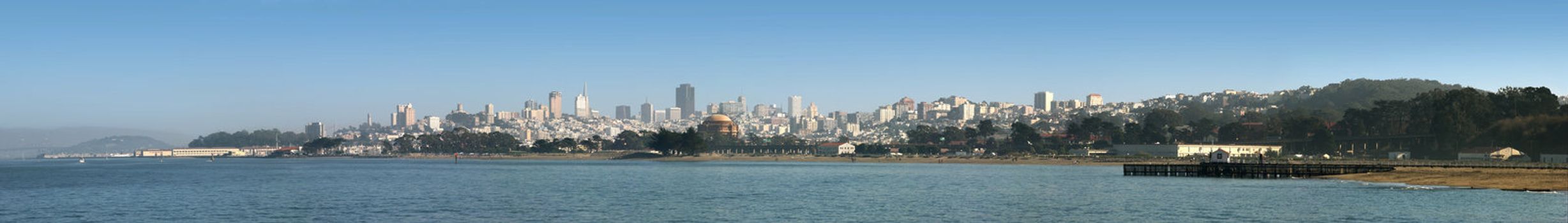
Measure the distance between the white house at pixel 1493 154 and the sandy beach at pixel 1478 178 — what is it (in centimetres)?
A: 4385

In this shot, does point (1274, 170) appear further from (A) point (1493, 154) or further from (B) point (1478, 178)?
(A) point (1493, 154)

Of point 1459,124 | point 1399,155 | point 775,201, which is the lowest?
point 775,201

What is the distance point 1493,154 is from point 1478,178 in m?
64.4

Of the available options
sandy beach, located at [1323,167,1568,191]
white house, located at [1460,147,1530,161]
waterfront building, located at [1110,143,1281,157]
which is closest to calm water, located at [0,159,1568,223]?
sandy beach, located at [1323,167,1568,191]

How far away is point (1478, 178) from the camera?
82.4m

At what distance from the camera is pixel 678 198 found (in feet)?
232

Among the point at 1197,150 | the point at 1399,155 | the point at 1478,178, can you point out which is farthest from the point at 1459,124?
the point at 1478,178

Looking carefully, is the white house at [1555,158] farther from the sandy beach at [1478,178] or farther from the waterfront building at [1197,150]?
the waterfront building at [1197,150]

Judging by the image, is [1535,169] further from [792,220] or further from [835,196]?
[792,220]

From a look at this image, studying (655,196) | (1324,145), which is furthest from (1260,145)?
(655,196)

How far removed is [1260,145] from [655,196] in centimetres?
14617

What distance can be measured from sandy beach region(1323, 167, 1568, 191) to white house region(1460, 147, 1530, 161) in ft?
144

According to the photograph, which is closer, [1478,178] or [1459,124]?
[1478,178]

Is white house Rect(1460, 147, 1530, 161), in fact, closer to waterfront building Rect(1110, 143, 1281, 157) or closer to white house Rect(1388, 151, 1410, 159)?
white house Rect(1388, 151, 1410, 159)
